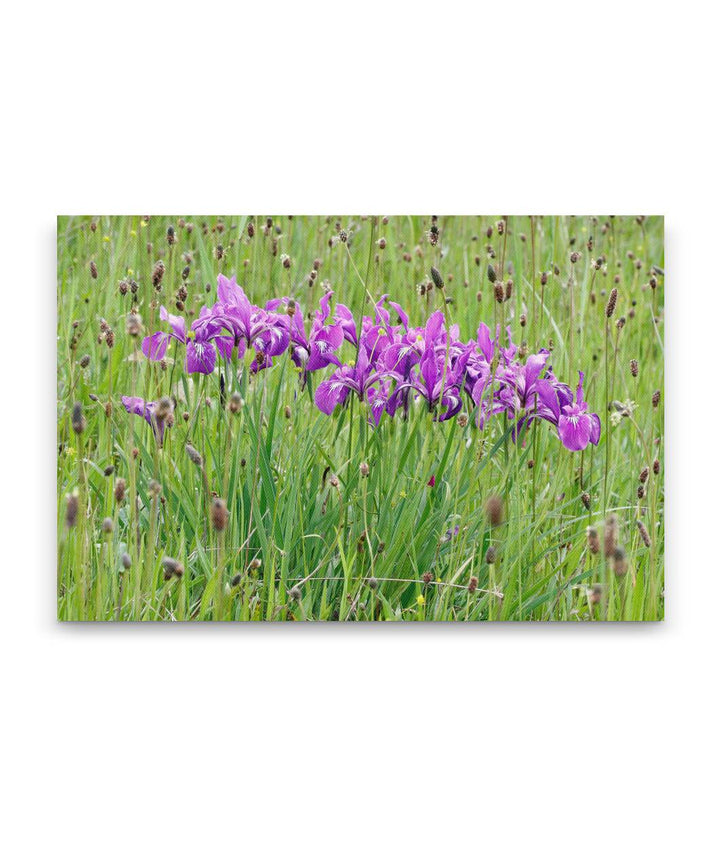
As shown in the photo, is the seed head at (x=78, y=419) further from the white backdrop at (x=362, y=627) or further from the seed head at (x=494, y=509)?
the seed head at (x=494, y=509)

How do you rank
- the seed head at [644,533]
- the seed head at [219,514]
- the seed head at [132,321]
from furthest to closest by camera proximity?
the seed head at [644,533] < the seed head at [132,321] < the seed head at [219,514]

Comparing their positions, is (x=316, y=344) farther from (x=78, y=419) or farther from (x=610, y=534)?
(x=610, y=534)

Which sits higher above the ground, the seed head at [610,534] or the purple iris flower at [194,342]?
the purple iris flower at [194,342]

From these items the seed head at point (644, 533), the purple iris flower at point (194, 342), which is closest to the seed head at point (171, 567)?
the purple iris flower at point (194, 342)

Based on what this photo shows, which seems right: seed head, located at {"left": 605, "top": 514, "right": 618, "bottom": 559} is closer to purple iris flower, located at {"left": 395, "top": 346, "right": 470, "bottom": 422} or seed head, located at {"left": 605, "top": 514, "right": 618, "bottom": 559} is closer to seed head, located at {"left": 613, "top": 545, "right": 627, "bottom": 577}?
seed head, located at {"left": 613, "top": 545, "right": 627, "bottom": 577}

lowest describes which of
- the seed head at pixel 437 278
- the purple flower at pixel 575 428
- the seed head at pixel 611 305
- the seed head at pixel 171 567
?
the seed head at pixel 171 567

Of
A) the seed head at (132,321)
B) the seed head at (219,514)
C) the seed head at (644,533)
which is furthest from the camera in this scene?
the seed head at (644,533)

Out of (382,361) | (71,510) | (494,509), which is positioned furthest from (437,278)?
(71,510)
